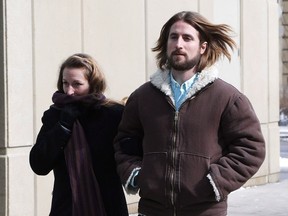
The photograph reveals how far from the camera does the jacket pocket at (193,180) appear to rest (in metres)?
3.24

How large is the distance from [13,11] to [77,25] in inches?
40.7

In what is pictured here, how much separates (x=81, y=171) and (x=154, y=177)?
562 millimetres

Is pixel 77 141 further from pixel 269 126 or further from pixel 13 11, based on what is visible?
pixel 269 126

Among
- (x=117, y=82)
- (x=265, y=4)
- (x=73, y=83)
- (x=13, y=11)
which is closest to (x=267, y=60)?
(x=265, y=4)

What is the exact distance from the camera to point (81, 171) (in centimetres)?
373

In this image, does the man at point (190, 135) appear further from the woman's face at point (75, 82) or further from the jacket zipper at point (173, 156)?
the woman's face at point (75, 82)

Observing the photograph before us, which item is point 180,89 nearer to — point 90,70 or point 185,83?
point 185,83

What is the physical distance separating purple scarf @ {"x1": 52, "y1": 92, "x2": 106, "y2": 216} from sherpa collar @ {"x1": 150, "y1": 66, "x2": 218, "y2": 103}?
0.46 metres

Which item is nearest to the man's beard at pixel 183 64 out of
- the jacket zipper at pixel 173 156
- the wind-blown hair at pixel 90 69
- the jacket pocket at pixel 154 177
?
the jacket zipper at pixel 173 156

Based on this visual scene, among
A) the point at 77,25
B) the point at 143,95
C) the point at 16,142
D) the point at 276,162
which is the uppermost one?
the point at 77,25

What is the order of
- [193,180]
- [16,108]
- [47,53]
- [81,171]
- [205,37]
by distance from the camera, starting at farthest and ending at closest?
[47,53] < [16,108] < [81,171] < [205,37] < [193,180]

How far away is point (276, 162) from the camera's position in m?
12.3

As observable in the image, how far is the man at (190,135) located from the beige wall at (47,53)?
337cm

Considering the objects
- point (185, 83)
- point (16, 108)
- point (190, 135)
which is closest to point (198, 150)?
point (190, 135)
